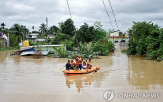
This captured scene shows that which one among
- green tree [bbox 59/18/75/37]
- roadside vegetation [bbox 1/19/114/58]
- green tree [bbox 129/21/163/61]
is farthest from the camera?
green tree [bbox 59/18/75/37]

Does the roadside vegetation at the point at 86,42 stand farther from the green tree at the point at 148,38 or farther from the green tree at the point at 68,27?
the green tree at the point at 148,38

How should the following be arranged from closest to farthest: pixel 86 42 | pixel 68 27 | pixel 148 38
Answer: pixel 148 38, pixel 86 42, pixel 68 27

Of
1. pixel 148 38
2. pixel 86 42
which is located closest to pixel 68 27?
pixel 86 42

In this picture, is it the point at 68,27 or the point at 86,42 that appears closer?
the point at 86,42

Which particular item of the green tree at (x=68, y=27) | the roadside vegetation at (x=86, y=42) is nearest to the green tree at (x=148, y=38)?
the roadside vegetation at (x=86, y=42)

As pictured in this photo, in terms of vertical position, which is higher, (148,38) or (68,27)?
(68,27)

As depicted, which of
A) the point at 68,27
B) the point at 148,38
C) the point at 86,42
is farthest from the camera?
the point at 68,27

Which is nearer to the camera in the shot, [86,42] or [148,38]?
[148,38]

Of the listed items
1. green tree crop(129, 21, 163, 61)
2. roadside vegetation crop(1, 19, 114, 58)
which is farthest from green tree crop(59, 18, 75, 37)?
green tree crop(129, 21, 163, 61)

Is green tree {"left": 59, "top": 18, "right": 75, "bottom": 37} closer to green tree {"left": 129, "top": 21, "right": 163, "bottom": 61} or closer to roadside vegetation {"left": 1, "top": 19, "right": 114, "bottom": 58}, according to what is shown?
roadside vegetation {"left": 1, "top": 19, "right": 114, "bottom": 58}

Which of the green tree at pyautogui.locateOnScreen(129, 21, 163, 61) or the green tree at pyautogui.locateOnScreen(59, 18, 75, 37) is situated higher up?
the green tree at pyautogui.locateOnScreen(59, 18, 75, 37)

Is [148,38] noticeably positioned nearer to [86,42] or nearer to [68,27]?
[86,42]

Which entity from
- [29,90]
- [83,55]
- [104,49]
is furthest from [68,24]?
[29,90]

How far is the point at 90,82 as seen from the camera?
38.0ft
